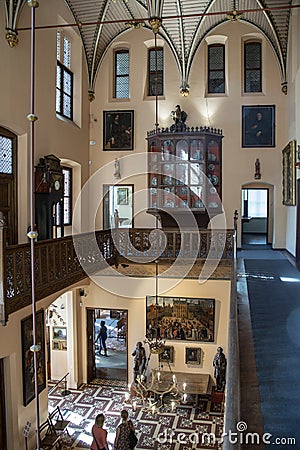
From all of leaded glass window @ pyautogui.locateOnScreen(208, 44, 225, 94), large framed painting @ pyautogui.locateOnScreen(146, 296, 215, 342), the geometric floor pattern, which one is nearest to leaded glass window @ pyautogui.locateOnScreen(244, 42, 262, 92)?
leaded glass window @ pyautogui.locateOnScreen(208, 44, 225, 94)

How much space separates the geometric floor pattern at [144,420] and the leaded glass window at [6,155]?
20.3ft

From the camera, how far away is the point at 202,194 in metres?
12.7

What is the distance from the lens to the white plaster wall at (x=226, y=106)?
13.6 m

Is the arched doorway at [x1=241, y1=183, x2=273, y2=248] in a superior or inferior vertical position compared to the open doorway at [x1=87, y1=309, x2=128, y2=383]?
superior

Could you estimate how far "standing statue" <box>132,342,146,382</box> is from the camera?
1148cm

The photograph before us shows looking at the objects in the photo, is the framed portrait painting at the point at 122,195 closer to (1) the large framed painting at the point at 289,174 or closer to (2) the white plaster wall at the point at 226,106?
(2) the white plaster wall at the point at 226,106

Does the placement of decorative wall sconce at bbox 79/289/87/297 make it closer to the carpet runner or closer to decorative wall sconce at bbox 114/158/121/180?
decorative wall sconce at bbox 114/158/121/180

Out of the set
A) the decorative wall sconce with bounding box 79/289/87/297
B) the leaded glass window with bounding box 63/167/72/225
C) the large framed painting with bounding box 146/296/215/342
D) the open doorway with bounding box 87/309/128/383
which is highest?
the leaded glass window with bounding box 63/167/72/225

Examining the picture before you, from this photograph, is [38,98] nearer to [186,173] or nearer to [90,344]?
[186,173]

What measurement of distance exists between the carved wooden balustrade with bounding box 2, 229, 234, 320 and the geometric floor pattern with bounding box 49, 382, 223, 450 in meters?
3.41

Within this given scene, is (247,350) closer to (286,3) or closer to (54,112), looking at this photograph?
(54,112)

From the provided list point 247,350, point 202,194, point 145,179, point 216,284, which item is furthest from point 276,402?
point 145,179

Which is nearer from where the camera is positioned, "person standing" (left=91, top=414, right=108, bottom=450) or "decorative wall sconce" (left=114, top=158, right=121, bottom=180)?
"person standing" (left=91, top=414, right=108, bottom=450)

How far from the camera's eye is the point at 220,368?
1096cm
